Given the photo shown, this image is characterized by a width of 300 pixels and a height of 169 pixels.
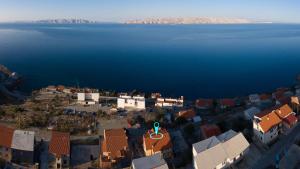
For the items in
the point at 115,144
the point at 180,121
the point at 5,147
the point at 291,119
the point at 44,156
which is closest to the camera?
the point at 5,147

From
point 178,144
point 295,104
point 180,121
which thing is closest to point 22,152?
point 178,144

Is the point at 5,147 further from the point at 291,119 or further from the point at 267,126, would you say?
the point at 291,119

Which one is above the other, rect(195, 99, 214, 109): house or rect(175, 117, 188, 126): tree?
rect(195, 99, 214, 109): house

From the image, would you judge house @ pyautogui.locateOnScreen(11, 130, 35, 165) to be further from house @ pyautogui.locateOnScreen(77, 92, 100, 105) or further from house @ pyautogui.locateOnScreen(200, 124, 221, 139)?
house @ pyautogui.locateOnScreen(77, 92, 100, 105)

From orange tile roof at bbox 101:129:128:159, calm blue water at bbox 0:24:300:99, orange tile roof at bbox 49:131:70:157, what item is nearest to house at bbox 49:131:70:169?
orange tile roof at bbox 49:131:70:157

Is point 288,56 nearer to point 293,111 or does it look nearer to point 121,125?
point 293,111
